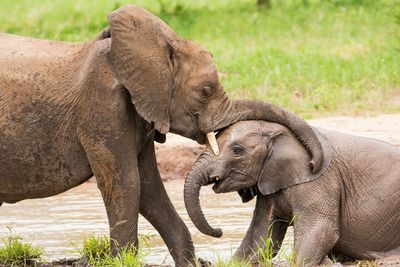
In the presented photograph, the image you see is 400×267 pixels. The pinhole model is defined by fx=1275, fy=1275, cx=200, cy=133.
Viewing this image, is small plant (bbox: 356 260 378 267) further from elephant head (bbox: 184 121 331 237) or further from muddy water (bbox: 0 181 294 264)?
muddy water (bbox: 0 181 294 264)

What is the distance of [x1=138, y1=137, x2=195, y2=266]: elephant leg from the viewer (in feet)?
28.3

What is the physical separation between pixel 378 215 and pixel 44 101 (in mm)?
2307

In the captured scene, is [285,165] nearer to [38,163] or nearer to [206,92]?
[206,92]

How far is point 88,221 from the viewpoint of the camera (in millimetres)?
10516

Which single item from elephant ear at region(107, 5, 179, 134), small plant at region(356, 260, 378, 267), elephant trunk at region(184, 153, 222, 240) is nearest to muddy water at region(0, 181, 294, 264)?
elephant trunk at region(184, 153, 222, 240)

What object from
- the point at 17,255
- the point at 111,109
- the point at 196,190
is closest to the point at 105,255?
the point at 17,255

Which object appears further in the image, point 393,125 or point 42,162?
point 393,125

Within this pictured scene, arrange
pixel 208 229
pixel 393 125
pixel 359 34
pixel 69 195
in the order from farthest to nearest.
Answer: pixel 359 34 → pixel 393 125 → pixel 69 195 → pixel 208 229

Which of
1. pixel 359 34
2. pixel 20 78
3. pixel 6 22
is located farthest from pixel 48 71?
pixel 6 22

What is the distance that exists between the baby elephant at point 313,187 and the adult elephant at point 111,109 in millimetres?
122

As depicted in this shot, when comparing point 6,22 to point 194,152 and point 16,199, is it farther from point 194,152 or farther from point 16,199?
point 16,199

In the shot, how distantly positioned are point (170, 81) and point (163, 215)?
109cm

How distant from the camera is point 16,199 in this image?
8422 millimetres

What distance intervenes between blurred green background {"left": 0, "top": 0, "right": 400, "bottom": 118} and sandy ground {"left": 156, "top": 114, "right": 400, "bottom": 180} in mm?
406
